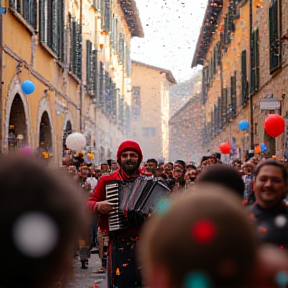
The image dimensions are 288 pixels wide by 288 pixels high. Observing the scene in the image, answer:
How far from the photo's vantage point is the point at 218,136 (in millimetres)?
43188

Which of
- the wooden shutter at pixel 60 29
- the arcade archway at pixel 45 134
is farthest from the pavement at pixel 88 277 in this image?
the wooden shutter at pixel 60 29

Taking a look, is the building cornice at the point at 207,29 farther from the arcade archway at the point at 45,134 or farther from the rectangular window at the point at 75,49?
the arcade archway at the point at 45,134

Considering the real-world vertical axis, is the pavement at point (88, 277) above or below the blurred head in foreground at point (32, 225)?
below

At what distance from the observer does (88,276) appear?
12906mm

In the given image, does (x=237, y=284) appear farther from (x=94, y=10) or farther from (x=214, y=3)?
(x=214, y=3)

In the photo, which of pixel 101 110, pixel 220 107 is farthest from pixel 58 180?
pixel 220 107

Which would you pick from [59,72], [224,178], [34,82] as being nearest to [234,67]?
[59,72]

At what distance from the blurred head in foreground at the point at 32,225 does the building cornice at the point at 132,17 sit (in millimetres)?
42019

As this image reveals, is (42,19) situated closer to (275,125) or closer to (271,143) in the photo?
(275,125)

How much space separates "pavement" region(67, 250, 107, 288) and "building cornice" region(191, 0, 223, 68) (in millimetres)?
24412

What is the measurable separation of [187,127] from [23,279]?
6811cm

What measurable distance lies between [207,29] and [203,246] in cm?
4312

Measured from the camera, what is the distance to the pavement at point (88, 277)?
1159cm

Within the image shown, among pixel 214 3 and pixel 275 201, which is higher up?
pixel 214 3
